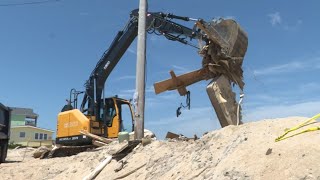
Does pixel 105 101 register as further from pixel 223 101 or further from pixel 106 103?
pixel 223 101

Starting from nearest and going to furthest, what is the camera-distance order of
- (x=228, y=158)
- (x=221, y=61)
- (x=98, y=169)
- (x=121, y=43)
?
(x=228, y=158), (x=98, y=169), (x=221, y=61), (x=121, y=43)

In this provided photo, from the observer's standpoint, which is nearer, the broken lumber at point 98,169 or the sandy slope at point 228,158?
the sandy slope at point 228,158

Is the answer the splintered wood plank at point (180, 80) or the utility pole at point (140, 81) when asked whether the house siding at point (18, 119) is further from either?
the splintered wood plank at point (180, 80)

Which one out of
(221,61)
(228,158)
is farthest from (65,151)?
(228,158)

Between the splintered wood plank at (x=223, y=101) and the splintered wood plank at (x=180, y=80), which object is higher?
the splintered wood plank at (x=180, y=80)

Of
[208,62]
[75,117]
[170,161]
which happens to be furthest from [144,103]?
[75,117]

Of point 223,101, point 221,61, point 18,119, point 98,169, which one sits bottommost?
point 98,169

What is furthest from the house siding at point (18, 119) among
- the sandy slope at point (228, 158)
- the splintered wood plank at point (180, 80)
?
the splintered wood plank at point (180, 80)

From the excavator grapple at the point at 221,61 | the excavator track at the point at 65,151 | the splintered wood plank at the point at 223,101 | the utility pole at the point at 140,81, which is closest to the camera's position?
the splintered wood plank at the point at 223,101

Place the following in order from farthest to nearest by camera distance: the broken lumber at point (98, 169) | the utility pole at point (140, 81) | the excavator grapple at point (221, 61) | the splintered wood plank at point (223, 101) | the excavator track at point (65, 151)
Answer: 1. the excavator track at point (65, 151)
2. the utility pole at point (140, 81)
3. the excavator grapple at point (221, 61)
4. the splintered wood plank at point (223, 101)
5. the broken lumber at point (98, 169)

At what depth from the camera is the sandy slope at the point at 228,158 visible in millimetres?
5973

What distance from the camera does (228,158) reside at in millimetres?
6836

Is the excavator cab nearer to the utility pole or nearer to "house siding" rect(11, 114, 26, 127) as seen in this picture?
the utility pole

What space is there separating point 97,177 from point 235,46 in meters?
4.78
